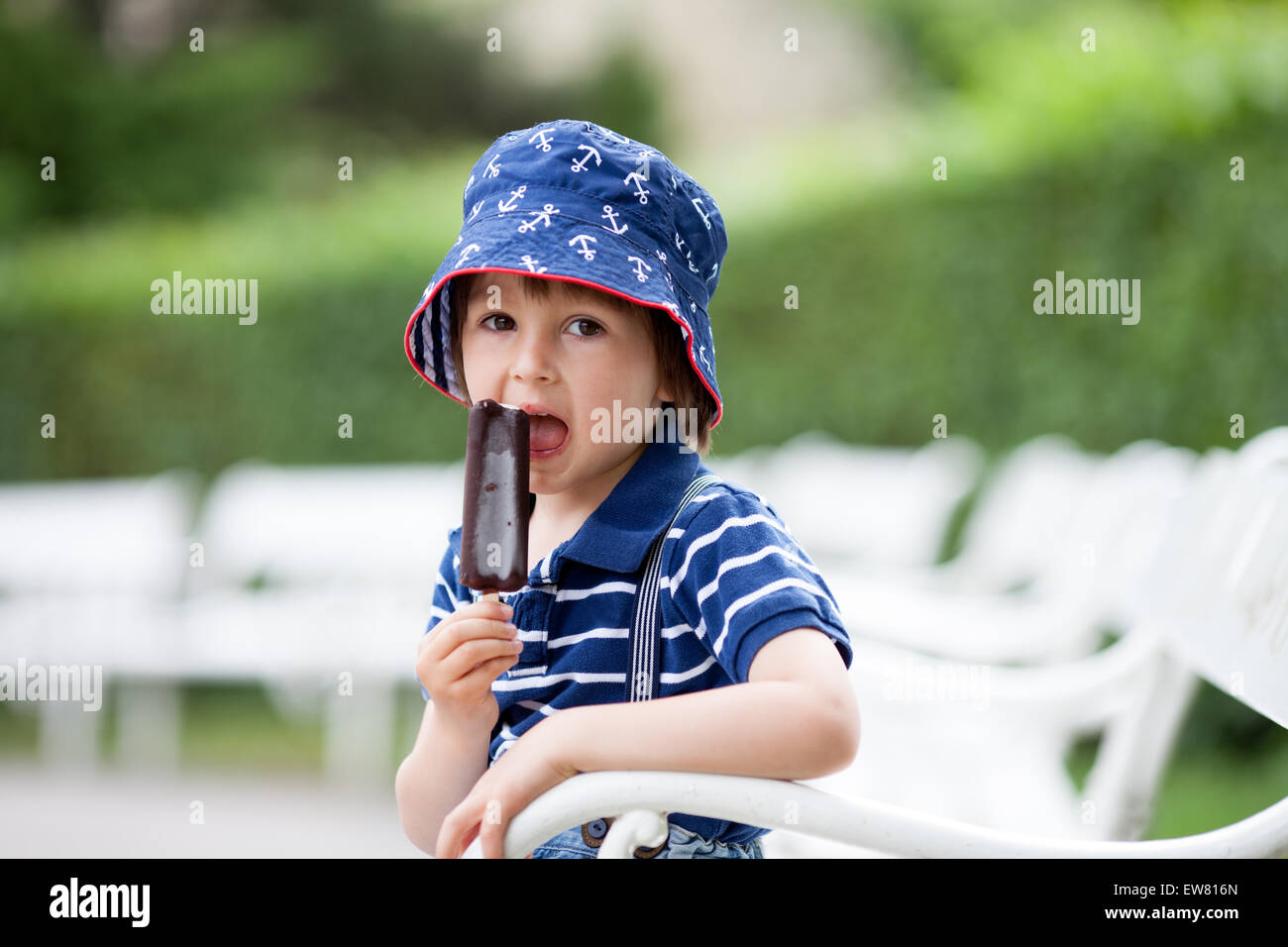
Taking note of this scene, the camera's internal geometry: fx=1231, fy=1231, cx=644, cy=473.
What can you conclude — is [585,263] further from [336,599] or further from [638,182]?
[336,599]

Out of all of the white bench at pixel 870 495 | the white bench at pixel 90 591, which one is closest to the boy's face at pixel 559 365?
the white bench at pixel 870 495

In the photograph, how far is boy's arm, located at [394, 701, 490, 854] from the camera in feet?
4.59

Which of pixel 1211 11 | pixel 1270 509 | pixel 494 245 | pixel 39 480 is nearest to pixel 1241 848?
pixel 1270 509

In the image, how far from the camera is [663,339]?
1.49 m

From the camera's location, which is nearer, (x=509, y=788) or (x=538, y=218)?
(x=509, y=788)

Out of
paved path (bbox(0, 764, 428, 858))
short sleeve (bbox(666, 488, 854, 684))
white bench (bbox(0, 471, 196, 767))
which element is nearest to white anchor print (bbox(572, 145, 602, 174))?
short sleeve (bbox(666, 488, 854, 684))

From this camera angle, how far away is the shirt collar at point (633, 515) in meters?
1.39

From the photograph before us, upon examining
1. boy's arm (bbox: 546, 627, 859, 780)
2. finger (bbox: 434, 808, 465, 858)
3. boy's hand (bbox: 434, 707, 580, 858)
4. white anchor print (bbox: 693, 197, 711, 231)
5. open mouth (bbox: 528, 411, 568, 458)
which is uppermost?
white anchor print (bbox: 693, 197, 711, 231)

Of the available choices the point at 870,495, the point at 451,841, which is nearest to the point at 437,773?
the point at 451,841

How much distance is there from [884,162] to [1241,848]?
15.9 feet

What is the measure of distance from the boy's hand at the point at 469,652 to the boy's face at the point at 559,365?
0.21 metres

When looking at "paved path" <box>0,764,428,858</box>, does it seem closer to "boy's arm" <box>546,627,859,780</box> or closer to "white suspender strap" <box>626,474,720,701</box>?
"white suspender strap" <box>626,474,720,701</box>

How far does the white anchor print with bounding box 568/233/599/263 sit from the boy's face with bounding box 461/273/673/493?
0.20 feet

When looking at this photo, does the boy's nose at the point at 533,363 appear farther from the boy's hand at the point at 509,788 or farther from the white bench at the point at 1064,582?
the white bench at the point at 1064,582
